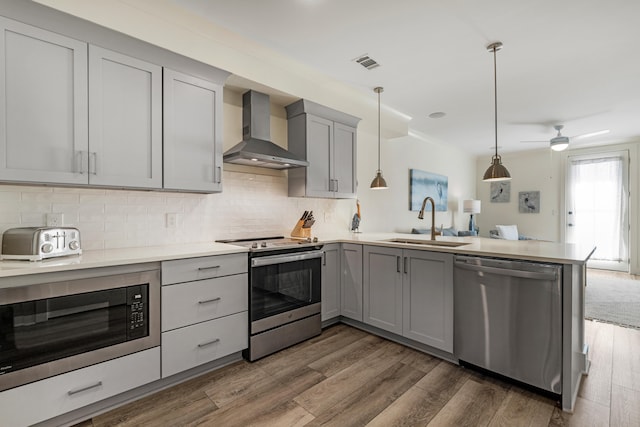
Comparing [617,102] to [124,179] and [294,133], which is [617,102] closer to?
[294,133]

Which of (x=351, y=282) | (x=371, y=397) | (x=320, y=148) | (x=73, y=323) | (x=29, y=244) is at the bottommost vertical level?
(x=371, y=397)

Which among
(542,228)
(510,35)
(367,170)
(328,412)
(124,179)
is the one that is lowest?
(328,412)

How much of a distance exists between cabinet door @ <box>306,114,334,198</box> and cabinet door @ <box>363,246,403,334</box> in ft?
2.84

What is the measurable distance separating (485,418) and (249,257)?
73.1 inches

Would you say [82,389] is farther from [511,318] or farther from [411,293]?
[511,318]

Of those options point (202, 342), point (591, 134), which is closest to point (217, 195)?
point (202, 342)

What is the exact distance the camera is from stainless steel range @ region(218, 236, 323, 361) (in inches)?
95.1

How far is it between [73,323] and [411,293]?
235 cm

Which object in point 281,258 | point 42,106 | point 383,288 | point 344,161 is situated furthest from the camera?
point 344,161

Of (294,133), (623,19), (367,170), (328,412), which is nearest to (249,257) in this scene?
(328,412)

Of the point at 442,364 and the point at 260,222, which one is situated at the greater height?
the point at 260,222

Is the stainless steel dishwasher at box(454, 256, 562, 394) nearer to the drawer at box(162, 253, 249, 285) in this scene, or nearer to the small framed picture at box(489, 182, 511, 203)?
the drawer at box(162, 253, 249, 285)

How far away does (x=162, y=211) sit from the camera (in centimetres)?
251

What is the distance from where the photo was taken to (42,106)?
1769mm
